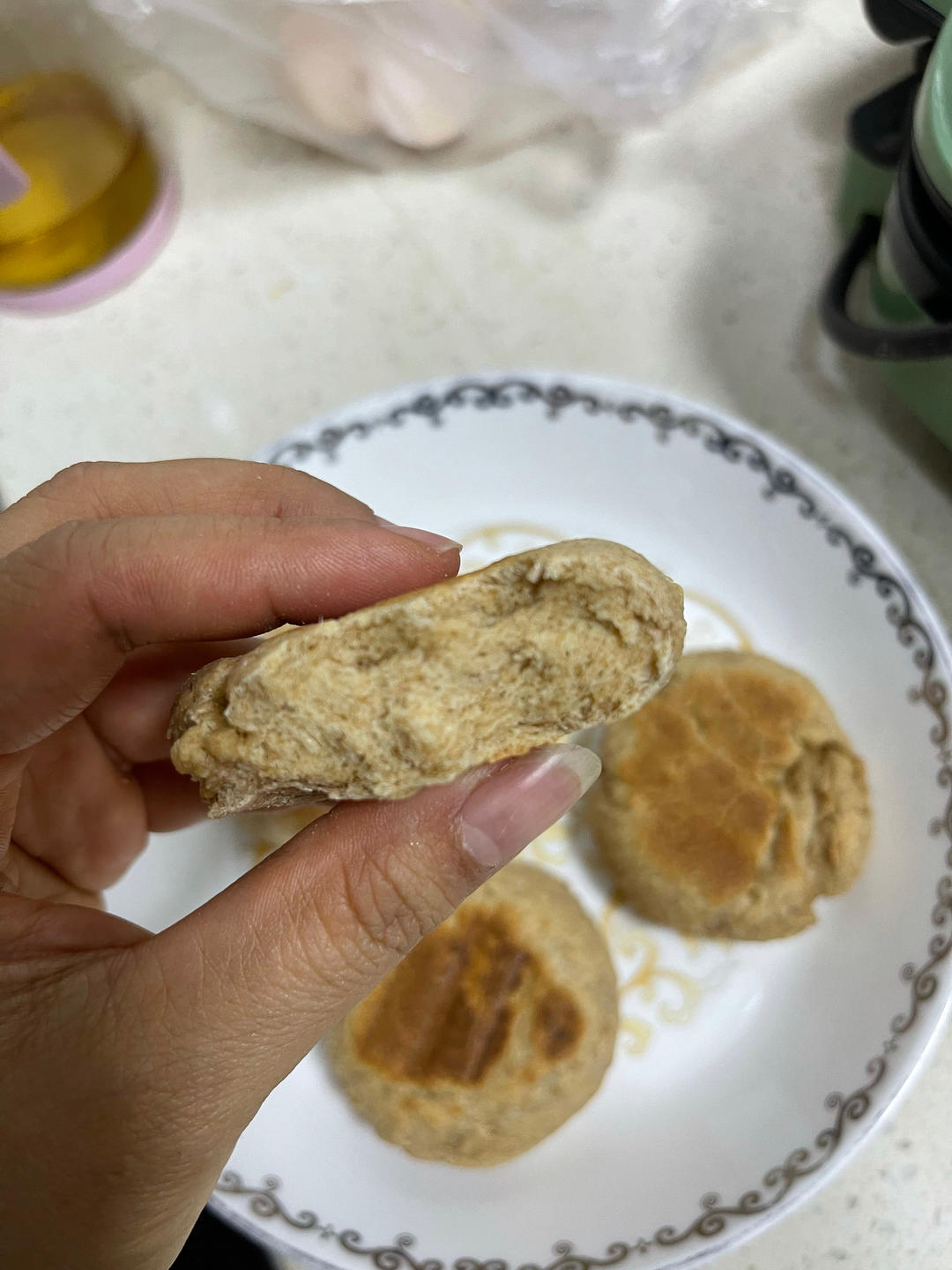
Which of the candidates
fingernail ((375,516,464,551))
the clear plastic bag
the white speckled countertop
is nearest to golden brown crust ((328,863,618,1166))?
fingernail ((375,516,464,551))

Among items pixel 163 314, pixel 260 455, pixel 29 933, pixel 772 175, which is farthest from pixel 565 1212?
pixel 772 175

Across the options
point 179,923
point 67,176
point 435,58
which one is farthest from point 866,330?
point 67,176

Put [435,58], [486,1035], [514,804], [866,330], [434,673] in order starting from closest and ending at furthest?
1. [434,673]
2. [514,804]
3. [486,1035]
4. [866,330]
5. [435,58]

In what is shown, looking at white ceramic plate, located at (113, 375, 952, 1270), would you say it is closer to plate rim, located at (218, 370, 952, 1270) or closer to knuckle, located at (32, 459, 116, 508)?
plate rim, located at (218, 370, 952, 1270)

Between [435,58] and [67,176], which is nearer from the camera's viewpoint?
[435,58]

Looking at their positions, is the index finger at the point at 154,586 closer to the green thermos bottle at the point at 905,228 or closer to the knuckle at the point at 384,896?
the knuckle at the point at 384,896

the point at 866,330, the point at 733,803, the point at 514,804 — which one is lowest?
the point at 733,803

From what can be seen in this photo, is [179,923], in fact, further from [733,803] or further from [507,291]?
[507,291]
